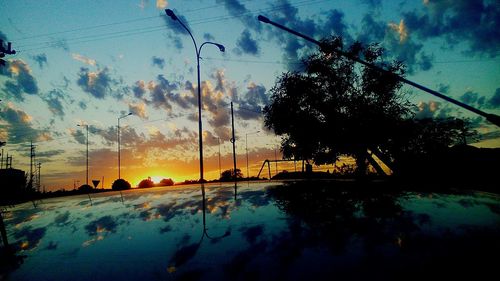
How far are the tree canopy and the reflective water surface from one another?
21070mm

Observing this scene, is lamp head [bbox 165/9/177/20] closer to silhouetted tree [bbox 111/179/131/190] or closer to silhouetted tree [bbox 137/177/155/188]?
silhouetted tree [bbox 137/177/155/188]

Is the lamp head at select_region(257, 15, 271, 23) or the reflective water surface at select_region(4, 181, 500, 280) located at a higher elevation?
the lamp head at select_region(257, 15, 271, 23)

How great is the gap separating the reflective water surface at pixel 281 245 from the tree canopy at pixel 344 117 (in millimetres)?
21070

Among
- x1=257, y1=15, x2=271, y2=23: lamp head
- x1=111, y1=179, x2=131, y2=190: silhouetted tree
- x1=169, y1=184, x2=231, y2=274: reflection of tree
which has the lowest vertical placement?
x1=111, y1=179, x2=131, y2=190: silhouetted tree

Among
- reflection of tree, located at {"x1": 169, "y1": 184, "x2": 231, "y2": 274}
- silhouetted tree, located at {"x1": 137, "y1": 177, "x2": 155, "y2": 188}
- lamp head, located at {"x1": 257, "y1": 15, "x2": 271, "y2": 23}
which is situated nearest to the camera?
reflection of tree, located at {"x1": 169, "y1": 184, "x2": 231, "y2": 274}

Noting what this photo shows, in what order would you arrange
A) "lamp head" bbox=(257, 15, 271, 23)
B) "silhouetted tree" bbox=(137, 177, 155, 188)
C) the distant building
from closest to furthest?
"lamp head" bbox=(257, 15, 271, 23) < the distant building < "silhouetted tree" bbox=(137, 177, 155, 188)

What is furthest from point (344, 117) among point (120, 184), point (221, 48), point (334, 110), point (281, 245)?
point (120, 184)

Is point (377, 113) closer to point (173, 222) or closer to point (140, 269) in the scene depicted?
point (173, 222)

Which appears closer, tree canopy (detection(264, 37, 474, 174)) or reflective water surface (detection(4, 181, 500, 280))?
reflective water surface (detection(4, 181, 500, 280))

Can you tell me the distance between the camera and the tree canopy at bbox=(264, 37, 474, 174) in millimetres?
25391

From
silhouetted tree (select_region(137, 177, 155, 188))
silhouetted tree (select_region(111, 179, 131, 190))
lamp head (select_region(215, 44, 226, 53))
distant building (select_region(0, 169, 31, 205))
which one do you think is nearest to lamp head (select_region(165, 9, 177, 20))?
lamp head (select_region(215, 44, 226, 53))

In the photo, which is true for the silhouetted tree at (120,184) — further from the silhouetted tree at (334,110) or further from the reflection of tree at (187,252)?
the reflection of tree at (187,252)

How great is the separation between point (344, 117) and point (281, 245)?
82.1 ft

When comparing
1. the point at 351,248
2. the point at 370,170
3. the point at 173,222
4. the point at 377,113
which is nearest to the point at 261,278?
the point at 351,248
